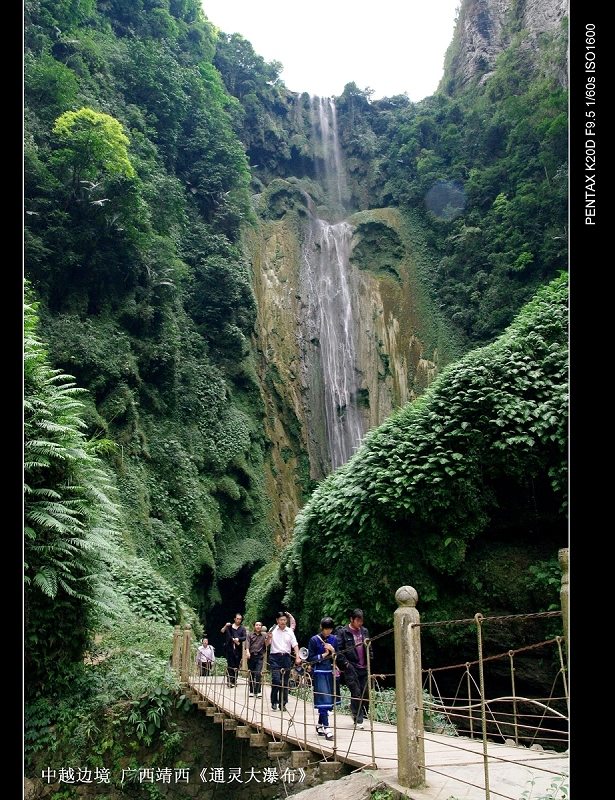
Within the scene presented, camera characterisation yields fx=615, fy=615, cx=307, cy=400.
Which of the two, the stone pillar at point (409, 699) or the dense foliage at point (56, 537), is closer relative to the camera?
the stone pillar at point (409, 699)

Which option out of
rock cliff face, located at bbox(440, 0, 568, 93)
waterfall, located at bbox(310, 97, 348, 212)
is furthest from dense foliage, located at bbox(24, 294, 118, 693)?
rock cliff face, located at bbox(440, 0, 568, 93)

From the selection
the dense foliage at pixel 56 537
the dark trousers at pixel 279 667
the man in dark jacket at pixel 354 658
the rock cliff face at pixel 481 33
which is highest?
the rock cliff face at pixel 481 33

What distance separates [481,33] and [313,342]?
1847 centimetres

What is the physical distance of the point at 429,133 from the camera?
2997 centimetres

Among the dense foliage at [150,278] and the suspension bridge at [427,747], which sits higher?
the dense foliage at [150,278]

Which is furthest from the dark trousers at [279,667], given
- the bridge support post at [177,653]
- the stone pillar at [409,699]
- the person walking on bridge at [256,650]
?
the stone pillar at [409,699]

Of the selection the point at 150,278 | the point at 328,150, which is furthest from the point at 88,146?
the point at 328,150

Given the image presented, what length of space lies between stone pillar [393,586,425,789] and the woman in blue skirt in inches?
67.1

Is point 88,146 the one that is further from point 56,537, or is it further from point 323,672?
point 323,672

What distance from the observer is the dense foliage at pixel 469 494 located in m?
10.1

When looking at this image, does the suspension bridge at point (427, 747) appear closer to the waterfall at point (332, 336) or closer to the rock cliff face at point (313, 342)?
the rock cliff face at point (313, 342)

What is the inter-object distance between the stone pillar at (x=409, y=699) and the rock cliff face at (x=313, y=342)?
1742 centimetres

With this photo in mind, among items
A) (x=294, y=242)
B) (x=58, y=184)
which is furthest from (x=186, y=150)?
(x=58, y=184)

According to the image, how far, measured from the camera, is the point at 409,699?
3898 mm
